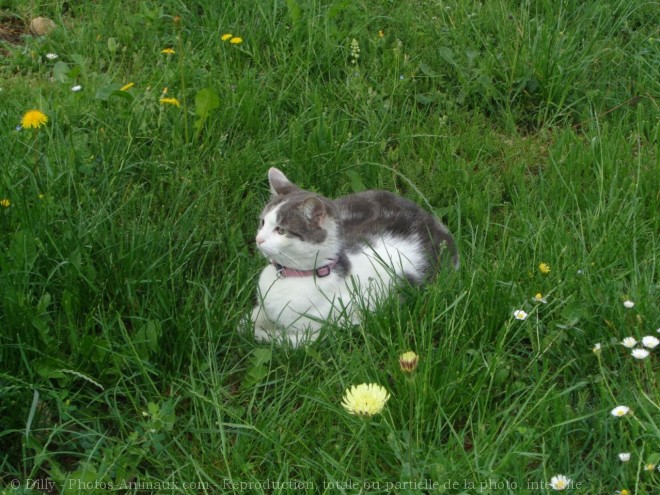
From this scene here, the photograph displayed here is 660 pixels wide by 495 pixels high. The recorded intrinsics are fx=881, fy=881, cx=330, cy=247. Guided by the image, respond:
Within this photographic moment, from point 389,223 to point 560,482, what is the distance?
4.70 ft

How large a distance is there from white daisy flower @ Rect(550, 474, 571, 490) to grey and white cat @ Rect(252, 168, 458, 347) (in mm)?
857

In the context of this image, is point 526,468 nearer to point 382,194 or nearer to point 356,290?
point 356,290

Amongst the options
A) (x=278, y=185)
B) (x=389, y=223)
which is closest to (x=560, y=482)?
(x=389, y=223)

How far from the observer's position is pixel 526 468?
7.88 ft

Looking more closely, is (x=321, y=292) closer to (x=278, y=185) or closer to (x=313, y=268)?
(x=313, y=268)

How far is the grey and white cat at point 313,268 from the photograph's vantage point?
9.93 ft

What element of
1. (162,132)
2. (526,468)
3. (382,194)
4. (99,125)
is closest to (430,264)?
(382,194)

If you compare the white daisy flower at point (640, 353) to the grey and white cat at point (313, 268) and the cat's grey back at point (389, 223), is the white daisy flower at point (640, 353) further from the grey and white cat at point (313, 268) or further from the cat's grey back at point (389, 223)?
the cat's grey back at point (389, 223)

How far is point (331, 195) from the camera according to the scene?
12.7 feet

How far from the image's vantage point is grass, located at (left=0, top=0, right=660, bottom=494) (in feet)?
8.06

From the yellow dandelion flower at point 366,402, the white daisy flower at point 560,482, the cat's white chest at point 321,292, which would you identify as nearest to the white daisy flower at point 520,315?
the cat's white chest at point 321,292

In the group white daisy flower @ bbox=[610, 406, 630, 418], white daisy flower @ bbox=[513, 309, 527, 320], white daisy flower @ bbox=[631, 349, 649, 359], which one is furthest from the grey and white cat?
white daisy flower @ bbox=[610, 406, 630, 418]

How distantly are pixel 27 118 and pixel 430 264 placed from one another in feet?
5.47

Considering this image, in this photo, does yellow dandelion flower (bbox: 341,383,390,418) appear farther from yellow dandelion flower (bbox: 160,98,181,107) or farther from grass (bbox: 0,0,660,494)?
yellow dandelion flower (bbox: 160,98,181,107)
